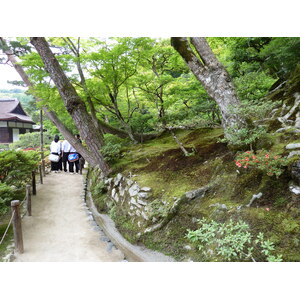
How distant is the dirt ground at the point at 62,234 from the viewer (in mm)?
2826

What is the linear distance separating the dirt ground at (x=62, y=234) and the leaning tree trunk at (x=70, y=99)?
1.19 meters

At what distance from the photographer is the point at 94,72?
5145 mm

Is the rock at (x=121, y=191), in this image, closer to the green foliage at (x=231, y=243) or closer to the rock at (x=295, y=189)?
the green foliage at (x=231, y=243)

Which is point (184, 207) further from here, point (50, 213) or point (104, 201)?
point (50, 213)

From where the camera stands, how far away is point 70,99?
4.71 m

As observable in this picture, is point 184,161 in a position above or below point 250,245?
above

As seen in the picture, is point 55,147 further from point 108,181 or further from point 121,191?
point 121,191

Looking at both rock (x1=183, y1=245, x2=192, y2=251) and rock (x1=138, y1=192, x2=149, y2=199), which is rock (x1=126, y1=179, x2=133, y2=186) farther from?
rock (x1=183, y1=245, x2=192, y2=251)

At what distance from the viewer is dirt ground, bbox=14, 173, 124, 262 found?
9.27 feet

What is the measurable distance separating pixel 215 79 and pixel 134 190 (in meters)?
2.27

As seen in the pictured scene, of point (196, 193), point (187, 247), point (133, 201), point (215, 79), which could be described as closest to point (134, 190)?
point (133, 201)

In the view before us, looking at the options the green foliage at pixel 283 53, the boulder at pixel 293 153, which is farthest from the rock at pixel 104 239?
the green foliage at pixel 283 53

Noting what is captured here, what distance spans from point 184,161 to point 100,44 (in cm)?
330
